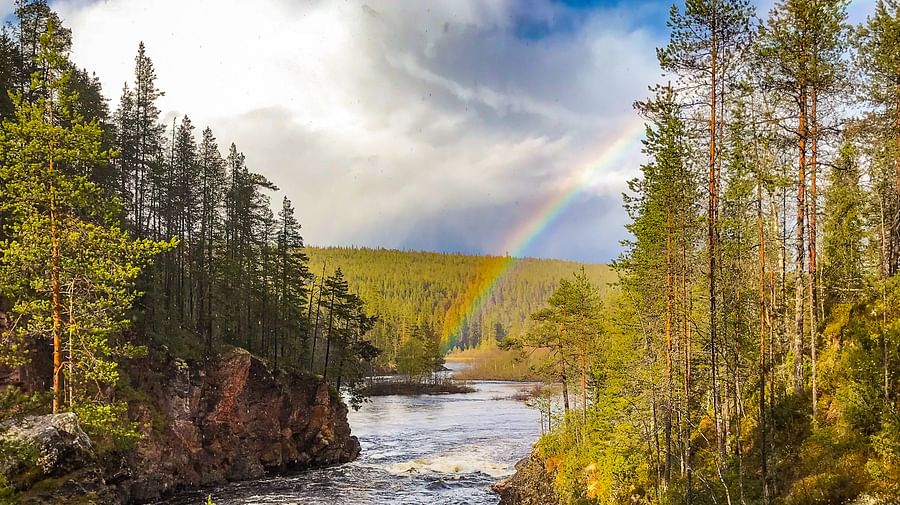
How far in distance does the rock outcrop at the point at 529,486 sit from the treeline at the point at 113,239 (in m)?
20.7

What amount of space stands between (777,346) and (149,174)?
4438 centimetres

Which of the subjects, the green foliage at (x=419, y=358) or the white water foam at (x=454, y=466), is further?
the green foliage at (x=419, y=358)

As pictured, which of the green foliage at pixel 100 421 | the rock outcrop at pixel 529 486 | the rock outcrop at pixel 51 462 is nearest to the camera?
the rock outcrop at pixel 51 462

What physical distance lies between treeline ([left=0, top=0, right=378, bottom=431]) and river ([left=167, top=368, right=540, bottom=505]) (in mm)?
8446

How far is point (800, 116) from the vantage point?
52.6ft

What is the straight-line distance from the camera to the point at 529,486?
3150cm

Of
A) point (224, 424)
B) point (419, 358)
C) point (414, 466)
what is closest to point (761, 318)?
point (414, 466)

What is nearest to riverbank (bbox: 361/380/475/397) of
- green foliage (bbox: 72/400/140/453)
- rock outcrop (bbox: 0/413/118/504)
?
green foliage (bbox: 72/400/140/453)

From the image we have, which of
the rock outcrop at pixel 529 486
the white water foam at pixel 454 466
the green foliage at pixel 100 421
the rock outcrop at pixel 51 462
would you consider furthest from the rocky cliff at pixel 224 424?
the rock outcrop at pixel 51 462

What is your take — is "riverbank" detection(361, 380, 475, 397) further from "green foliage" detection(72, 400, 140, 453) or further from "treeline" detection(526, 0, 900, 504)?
"green foliage" detection(72, 400, 140, 453)

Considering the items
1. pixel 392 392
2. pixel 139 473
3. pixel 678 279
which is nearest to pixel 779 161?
pixel 678 279

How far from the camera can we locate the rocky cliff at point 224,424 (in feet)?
106

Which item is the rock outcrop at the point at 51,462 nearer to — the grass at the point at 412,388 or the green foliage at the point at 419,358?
the grass at the point at 412,388

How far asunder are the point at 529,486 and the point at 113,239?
25.3 metres
